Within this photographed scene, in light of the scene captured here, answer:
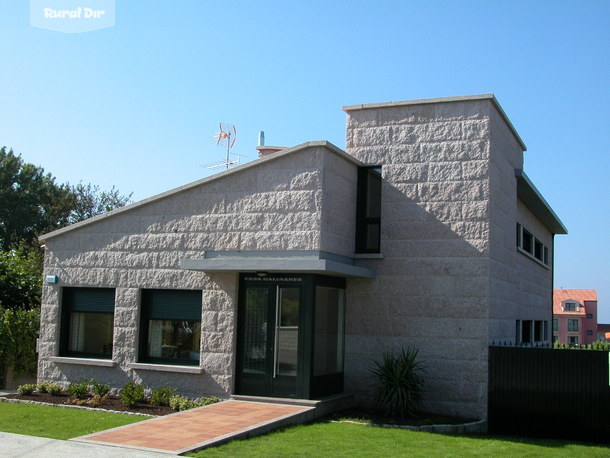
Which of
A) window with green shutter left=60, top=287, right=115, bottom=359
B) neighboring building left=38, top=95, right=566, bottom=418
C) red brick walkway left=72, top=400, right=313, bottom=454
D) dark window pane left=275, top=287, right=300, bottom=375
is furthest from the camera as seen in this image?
window with green shutter left=60, top=287, right=115, bottom=359

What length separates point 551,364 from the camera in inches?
499

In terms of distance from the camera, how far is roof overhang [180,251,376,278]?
12734 millimetres

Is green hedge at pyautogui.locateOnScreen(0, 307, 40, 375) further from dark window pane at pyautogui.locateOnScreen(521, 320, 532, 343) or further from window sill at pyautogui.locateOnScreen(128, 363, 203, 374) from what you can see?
dark window pane at pyautogui.locateOnScreen(521, 320, 532, 343)

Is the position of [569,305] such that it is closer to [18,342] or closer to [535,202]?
[535,202]

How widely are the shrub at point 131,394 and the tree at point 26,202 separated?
31.3m

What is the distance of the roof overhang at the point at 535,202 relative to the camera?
671 inches

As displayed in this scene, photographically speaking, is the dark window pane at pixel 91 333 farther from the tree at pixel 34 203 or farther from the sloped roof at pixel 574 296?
the sloped roof at pixel 574 296

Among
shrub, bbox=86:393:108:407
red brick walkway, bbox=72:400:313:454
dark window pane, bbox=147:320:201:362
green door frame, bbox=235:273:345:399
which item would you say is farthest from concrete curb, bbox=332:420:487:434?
shrub, bbox=86:393:108:407

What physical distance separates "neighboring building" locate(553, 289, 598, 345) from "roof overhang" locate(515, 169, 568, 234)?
6761cm

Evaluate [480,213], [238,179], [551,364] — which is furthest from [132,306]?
[551,364]


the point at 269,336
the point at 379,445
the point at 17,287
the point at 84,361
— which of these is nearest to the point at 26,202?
the point at 17,287

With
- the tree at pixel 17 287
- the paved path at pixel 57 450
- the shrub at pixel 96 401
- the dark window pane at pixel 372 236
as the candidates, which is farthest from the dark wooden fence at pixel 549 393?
the tree at pixel 17 287

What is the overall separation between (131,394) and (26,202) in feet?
122

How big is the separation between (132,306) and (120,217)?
2.09m
